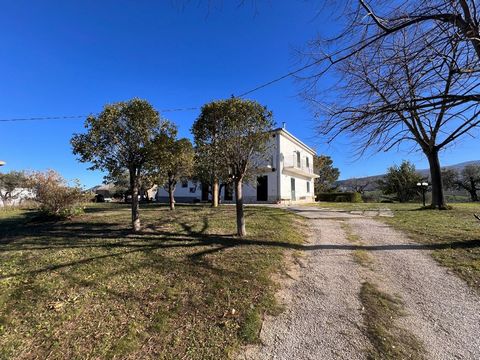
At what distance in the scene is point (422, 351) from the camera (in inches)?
109

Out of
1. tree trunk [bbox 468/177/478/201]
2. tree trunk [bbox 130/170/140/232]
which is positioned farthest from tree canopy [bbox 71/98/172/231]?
tree trunk [bbox 468/177/478/201]

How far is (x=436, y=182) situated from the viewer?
1519cm

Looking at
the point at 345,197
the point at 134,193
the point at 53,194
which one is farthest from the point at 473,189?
the point at 53,194

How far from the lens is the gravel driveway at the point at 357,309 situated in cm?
285

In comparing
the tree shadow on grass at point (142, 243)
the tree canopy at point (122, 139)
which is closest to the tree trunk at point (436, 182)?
the tree shadow on grass at point (142, 243)

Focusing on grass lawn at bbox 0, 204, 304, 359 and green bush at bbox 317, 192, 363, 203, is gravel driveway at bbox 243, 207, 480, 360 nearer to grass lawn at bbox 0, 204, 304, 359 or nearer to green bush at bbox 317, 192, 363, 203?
grass lawn at bbox 0, 204, 304, 359

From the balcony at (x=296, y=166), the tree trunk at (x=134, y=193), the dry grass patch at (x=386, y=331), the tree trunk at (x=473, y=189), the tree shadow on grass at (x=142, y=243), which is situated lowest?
the dry grass patch at (x=386, y=331)

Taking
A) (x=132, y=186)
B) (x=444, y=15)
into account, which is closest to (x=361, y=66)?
(x=444, y=15)

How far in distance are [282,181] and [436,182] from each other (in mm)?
10477

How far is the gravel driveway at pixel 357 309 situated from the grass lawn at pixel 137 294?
1.27ft

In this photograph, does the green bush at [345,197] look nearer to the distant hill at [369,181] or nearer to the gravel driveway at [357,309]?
the distant hill at [369,181]

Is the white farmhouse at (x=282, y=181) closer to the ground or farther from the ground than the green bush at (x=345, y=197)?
farther from the ground

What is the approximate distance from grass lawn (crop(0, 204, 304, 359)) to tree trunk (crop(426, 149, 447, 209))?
40.1 feet

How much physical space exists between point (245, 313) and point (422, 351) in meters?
2.00
